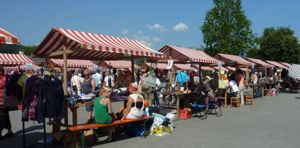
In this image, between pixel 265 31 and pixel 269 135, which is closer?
pixel 269 135

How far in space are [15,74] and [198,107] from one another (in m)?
6.29

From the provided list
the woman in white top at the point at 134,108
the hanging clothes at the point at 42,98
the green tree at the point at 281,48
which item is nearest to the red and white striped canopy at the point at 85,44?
the woman in white top at the point at 134,108

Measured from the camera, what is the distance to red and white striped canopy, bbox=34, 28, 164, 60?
7.93 meters

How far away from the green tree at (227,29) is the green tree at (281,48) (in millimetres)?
12273

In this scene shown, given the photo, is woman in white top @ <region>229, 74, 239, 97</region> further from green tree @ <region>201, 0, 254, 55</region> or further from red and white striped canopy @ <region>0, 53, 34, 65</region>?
green tree @ <region>201, 0, 254, 55</region>

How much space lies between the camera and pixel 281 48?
2196 inches

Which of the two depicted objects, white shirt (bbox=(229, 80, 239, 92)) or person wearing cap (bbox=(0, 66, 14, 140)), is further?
white shirt (bbox=(229, 80, 239, 92))

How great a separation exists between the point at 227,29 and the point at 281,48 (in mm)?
16373

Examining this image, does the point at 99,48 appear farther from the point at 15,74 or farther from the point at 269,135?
the point at 269,135

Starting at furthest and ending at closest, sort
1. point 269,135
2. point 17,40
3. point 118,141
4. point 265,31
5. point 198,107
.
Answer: point 265,31, point 198,107, point 269,135, point 118,141, point 17,40

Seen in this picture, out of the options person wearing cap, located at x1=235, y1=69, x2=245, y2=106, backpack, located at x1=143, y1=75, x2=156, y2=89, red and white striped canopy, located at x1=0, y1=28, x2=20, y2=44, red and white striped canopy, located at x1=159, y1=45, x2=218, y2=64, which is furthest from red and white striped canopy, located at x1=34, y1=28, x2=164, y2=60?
person wearing cap, located at x1=235, y1=69, x2=245, y2=106

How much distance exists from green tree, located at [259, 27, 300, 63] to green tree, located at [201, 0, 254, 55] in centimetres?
1227

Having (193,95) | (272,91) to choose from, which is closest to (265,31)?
(272,91)

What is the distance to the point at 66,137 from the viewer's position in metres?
6.87
